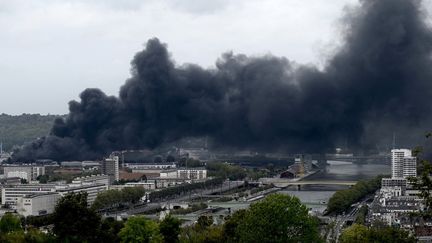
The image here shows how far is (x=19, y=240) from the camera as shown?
17578 mm

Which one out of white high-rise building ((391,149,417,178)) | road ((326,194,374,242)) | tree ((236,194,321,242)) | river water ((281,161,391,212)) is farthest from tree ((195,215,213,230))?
white high-rise building ((391,149,417,178))

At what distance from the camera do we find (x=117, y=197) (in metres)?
38.0

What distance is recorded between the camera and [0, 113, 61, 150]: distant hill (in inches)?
3568

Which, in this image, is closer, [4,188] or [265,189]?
[4,188]

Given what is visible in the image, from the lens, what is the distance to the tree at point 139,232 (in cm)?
1809

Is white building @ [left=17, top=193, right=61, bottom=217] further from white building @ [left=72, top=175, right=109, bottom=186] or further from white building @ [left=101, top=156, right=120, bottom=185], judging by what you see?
Result: white building @ [left=101, top=156, right=120, bottom=185]

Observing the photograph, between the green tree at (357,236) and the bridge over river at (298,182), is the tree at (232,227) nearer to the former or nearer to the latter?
the green tree at (357,236)

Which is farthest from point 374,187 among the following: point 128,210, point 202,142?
point 202,142

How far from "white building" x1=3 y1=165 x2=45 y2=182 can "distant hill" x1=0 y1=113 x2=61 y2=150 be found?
3265 cm

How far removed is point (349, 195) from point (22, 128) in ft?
220

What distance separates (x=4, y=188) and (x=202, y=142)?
3673 centimetres

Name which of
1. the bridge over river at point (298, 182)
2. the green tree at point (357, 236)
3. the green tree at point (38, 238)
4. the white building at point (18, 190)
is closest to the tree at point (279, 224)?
the green tree at point (357, 236)

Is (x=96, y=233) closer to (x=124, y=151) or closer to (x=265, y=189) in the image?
(x=265, y=189)

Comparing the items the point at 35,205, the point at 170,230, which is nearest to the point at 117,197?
the point at 35,205
